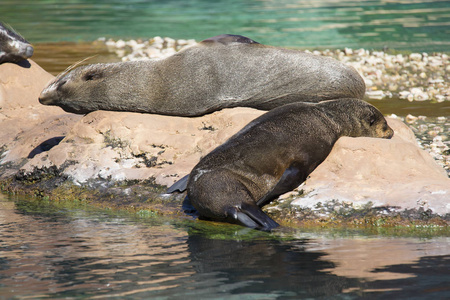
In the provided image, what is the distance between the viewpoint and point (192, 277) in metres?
5.00

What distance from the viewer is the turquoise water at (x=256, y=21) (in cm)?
2152

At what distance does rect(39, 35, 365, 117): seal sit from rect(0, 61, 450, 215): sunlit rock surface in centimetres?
42

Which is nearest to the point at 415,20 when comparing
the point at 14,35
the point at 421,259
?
the point at 14,35

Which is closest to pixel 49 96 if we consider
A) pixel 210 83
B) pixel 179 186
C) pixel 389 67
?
pixel 210 83

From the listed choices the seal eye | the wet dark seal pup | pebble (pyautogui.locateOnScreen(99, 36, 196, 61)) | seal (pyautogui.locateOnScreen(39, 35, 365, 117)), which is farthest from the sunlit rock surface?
pebble (pyautogui.locateOnScreen(99, 36, 196, 61))

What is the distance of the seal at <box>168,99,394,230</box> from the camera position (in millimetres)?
6867

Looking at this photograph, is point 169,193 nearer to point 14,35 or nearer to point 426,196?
point 426,196

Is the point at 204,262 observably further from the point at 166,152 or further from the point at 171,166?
the point at 166,152

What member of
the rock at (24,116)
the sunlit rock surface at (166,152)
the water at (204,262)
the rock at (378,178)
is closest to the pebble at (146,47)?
the rock at (24,116)

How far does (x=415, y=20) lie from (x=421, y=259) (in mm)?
20980

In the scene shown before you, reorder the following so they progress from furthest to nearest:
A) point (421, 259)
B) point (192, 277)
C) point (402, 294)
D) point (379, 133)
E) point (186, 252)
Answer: point (379, 133)
point (186, 252)
point (421, 259)
point (192, 277)
point (402, 294)

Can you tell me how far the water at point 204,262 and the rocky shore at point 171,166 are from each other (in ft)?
2.08

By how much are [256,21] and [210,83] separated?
16829 millimetres

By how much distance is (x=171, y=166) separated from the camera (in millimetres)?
8289
